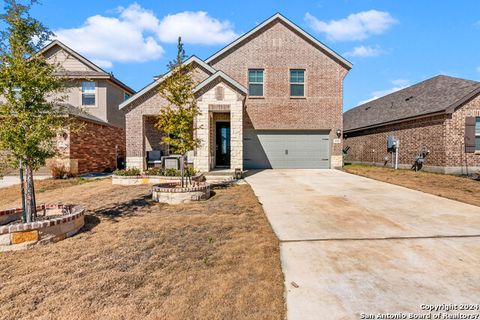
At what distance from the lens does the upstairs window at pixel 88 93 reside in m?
17.2

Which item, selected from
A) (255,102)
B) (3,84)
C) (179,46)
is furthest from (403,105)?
(3,84)

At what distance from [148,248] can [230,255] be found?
136 centimetres

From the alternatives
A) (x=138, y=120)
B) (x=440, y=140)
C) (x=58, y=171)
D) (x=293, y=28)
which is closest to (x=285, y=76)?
(x=293, y=28)

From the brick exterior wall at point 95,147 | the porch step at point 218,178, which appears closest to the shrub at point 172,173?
the porch step at point 218,178

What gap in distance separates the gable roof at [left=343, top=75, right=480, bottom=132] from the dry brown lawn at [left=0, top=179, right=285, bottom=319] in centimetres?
1405

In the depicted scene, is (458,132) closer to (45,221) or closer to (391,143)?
(391,143)

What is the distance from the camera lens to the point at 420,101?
16109 mm

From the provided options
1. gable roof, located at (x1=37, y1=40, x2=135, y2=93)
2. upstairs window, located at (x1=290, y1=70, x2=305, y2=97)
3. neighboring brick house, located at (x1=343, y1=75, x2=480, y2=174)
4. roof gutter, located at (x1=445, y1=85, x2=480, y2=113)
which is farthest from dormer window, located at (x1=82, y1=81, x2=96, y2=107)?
roof gutter, located at (x1=445, y1=85, x2=480, y2=113)

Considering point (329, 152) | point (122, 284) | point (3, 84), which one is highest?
point (3, 84)

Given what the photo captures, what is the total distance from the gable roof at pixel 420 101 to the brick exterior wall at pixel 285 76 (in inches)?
169

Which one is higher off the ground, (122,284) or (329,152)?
(329,152)

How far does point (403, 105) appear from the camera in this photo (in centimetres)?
1764

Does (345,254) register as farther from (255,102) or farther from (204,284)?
(255,102)

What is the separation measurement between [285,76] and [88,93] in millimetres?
13453
